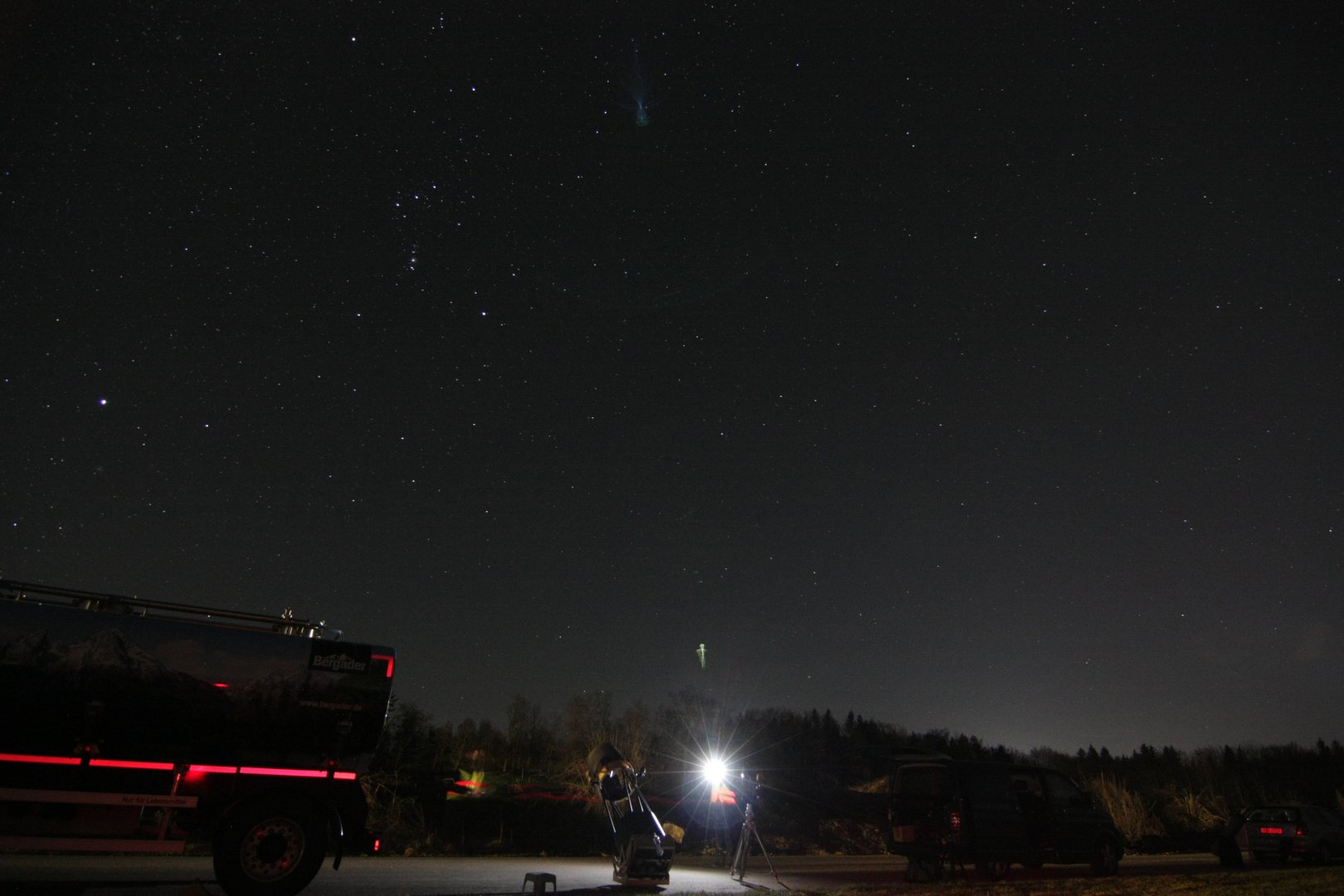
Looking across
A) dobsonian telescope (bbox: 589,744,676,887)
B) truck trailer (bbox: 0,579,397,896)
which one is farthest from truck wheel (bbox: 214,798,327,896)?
dobsonian telescope (bbox: 589,744,676,887)

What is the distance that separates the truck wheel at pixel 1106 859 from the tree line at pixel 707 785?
258 centimetres

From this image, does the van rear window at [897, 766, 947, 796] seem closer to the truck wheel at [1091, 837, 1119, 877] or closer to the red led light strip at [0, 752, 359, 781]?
the truck wheel at [1091, 837, 1119, 877]

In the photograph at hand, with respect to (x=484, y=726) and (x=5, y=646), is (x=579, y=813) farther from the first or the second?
(x=484, y=726)

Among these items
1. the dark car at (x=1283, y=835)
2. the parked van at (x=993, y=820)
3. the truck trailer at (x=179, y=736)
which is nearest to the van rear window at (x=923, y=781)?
the parked van at (x=993, y=820)

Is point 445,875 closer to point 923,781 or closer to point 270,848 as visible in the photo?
point 270,848

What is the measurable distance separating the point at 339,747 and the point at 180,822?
182 centimetres

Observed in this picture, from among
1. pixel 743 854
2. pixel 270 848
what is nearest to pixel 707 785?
pixel 743 854

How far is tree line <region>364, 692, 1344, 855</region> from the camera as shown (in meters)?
23.6

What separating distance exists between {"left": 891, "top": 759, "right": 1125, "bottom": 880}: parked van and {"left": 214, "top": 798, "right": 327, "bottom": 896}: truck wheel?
966 centimetres

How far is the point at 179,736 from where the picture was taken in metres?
9.42

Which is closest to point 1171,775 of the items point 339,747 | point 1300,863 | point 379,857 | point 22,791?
point 1300,863

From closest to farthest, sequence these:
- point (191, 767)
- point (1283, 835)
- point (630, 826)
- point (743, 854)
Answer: point (191, 767), point (630, 826), point (743, 854), point (1283, 835)

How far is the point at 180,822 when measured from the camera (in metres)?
9.17

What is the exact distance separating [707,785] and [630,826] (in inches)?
180
